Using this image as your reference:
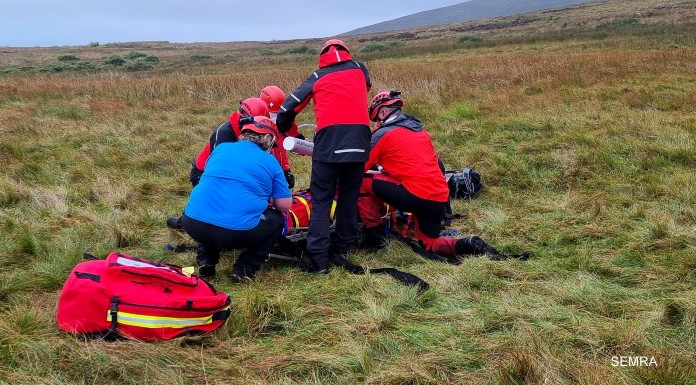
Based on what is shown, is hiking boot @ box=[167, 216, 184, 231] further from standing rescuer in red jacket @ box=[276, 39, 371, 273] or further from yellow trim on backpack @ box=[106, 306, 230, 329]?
yellow trim on backpack @ box=[106, 306, 230, 329]

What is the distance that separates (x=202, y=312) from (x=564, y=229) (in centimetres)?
381

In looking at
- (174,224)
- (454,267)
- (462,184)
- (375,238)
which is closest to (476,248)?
(454,267)

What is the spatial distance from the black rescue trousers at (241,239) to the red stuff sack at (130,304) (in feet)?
2.67

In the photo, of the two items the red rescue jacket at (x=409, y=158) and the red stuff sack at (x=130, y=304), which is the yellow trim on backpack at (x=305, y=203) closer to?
the red rescue jacket at (x=409, y=158)

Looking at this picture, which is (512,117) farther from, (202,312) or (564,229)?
(202,312)

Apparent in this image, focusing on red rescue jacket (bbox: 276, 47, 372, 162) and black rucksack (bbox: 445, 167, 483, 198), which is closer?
red rescue jacket (bbox: 276, 47, 372, 162)

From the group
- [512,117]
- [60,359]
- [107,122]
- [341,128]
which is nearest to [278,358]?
[60,359]

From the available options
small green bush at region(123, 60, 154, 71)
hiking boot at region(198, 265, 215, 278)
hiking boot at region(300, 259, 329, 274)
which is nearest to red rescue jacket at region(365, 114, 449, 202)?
hiking boot at region(300, 259, 329, 274)

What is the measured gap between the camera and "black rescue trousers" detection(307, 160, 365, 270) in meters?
4.69

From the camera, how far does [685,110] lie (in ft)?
31.1

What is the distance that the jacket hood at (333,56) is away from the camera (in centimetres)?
477

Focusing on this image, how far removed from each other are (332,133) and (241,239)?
4.28 ft

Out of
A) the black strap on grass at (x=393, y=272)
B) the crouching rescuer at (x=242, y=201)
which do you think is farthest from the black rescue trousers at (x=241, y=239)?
the black strap on grass at (x=393, y=272)

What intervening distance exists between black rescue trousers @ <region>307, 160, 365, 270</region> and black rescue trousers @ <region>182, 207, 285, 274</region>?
1.22 feet
